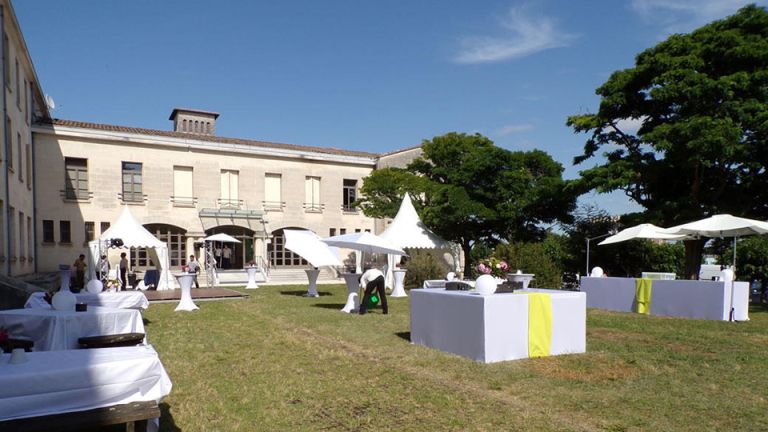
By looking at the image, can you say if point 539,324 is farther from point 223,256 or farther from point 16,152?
point 223,256

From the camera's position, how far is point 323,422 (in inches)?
192

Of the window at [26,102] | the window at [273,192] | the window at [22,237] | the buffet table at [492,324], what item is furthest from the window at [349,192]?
Answer: the buffet table at [492,324]

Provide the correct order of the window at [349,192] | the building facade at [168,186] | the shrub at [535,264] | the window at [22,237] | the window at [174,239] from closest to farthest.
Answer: the shrub at [535,264]
the window at [22,237]
the building facade at [168,186]
the window at [174,239]
the window at [349,192]

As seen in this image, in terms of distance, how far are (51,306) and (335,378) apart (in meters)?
4.36

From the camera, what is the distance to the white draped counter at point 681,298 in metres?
11.9

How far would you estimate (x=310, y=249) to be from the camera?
17.2 meters

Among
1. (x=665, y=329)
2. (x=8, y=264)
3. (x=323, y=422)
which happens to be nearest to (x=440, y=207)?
(x=665, y=329)

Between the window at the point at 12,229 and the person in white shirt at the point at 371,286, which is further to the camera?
the window at the point at 12,229

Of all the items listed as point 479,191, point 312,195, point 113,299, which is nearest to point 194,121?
point 312,195

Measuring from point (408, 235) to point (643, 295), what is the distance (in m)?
9.90

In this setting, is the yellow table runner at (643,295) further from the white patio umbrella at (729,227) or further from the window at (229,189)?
the window at (229,189)

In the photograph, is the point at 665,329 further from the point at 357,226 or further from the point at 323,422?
the point at 357,226

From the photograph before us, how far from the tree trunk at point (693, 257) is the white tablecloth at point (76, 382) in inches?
717

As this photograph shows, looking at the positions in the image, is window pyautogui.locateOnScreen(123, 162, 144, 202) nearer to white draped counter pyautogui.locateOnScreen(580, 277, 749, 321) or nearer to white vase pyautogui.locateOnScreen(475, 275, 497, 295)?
white draped counter pyautogui.locateOnScreen(580, 277, 749, 321)
